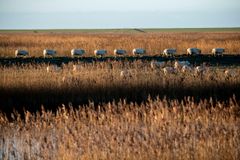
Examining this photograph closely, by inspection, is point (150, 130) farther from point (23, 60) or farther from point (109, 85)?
point (23, 60)

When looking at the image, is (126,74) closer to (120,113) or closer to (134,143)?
(120,113)

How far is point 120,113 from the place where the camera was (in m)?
9.20

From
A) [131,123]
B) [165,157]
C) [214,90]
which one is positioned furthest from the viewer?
[214,90]

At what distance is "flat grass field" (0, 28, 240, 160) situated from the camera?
21.6 ft

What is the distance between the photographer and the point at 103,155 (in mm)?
6484

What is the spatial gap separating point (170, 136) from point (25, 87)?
7.19 meters

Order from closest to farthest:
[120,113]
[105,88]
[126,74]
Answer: [120,113] < [105,88] < [126,74]

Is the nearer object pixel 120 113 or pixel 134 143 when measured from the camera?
pixel 134 143

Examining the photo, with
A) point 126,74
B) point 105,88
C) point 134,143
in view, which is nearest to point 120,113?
point 134,143

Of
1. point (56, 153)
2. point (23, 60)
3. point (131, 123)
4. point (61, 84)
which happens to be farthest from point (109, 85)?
point (23, 60)

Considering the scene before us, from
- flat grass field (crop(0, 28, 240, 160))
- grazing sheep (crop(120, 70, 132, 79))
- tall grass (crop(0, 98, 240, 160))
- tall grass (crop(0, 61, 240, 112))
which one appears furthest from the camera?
grazing sheep (crop(120, 70, 132, 79))

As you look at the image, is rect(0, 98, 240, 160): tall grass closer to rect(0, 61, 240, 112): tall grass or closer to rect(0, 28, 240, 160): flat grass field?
rect(0, 28, 240, 160): flat grass field

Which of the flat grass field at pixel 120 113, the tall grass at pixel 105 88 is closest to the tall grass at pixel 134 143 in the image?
the flat grass field at pixel 120 113

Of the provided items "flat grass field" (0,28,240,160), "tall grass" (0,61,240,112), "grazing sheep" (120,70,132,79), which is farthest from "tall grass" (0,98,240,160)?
"grazing sheep" (120,70,132,79)
